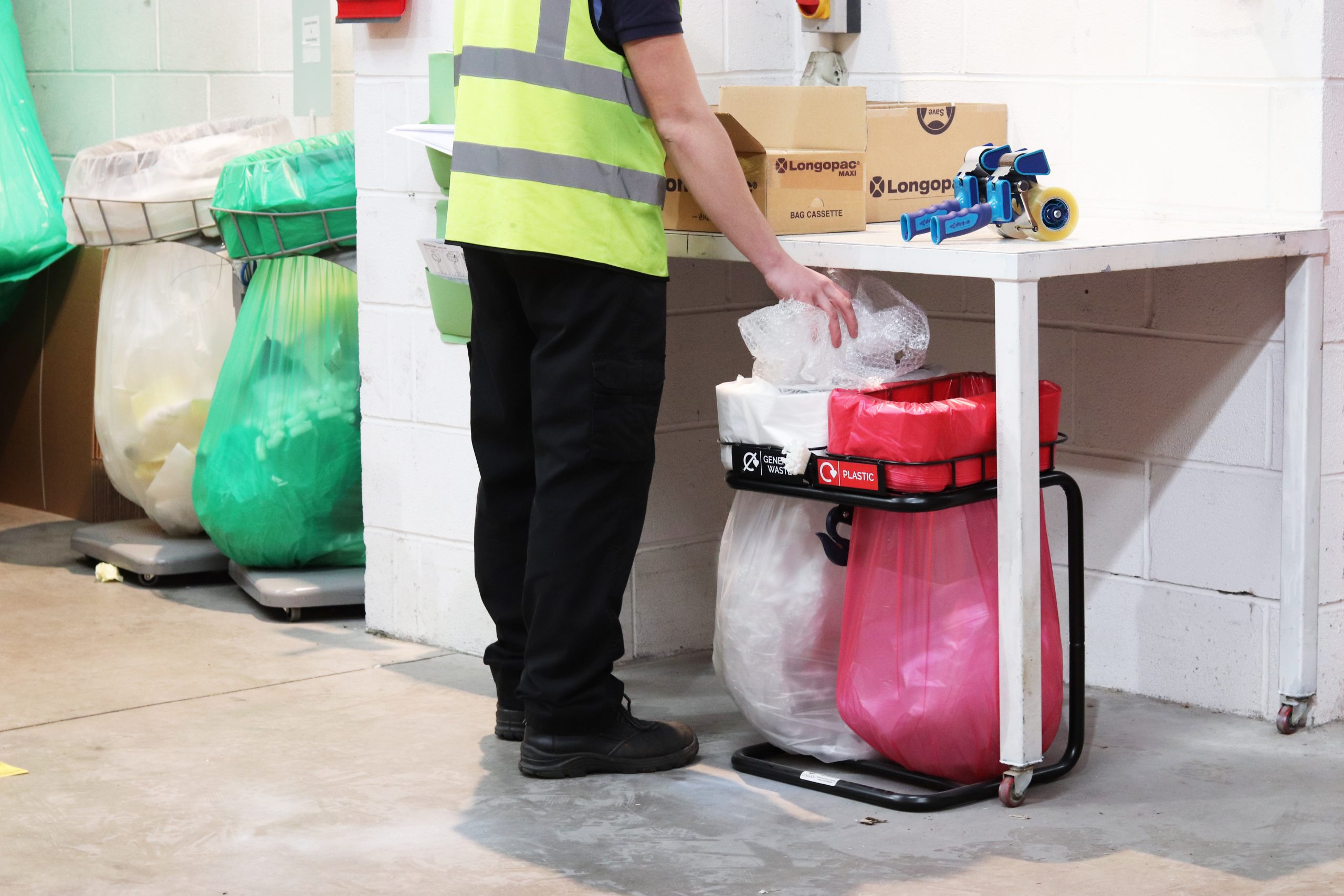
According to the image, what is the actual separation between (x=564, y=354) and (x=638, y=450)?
17 cm

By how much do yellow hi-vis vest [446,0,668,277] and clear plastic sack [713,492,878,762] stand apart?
0.42 metres

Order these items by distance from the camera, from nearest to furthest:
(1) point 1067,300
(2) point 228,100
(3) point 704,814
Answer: (3) point 704,814
(1) point 1067,300
(2) point 228,100

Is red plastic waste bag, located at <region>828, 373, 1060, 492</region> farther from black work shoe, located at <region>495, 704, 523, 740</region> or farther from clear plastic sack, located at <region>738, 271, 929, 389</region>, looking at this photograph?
black work shoe, located at <region>495, 704, 523, 740</region>

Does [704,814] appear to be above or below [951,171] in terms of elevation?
below

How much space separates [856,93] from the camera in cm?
257

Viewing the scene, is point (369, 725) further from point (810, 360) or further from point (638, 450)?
point (810, 360)

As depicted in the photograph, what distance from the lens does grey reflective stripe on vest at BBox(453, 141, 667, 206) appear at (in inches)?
90.9

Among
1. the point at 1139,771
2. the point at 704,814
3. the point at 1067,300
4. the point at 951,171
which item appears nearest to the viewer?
the point at 704,814

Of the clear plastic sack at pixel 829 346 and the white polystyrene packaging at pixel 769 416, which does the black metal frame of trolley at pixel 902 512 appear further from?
the clear plastic sack at pixel 829 346

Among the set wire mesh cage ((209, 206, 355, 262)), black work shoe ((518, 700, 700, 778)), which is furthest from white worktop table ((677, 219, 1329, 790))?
wire mesh cage ((209, 206, 355, 262))

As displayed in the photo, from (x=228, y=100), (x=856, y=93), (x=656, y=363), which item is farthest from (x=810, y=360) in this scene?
(x=228, y=100)

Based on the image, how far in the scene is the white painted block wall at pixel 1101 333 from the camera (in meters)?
2.67

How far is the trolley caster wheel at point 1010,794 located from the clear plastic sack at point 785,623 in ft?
0.73

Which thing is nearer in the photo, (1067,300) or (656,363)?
(656,363)
